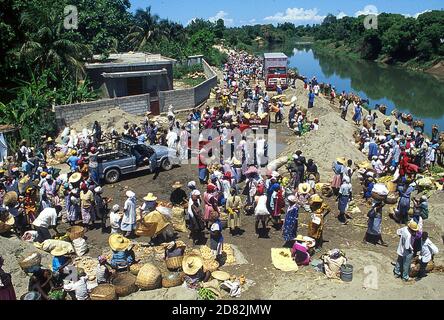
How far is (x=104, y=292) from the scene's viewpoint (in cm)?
778

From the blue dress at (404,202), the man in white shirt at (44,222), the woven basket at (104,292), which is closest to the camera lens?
the woven basket at (104,292)

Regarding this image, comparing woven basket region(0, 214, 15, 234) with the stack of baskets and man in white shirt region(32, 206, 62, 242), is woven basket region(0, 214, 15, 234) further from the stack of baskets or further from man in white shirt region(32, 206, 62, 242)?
the stack of baskets

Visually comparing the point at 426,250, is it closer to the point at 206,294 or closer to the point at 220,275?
the point at 220,275

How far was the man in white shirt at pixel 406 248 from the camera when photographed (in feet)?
27.7

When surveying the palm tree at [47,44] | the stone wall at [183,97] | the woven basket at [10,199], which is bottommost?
the woven basket at [10,199]

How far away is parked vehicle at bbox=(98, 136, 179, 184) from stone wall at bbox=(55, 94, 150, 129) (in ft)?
20.8

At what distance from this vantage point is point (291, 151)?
54.0 feet

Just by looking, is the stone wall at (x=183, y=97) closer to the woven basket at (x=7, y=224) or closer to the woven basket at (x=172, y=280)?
the woven basket at (x=7, y=224)

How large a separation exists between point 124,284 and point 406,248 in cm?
572

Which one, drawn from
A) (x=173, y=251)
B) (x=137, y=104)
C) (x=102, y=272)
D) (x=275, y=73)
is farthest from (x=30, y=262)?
(x=275, y=73)

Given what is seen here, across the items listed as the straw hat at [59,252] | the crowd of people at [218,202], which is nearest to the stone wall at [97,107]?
the crowd of people at [218,202]

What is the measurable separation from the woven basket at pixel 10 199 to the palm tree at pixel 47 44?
1267cm
